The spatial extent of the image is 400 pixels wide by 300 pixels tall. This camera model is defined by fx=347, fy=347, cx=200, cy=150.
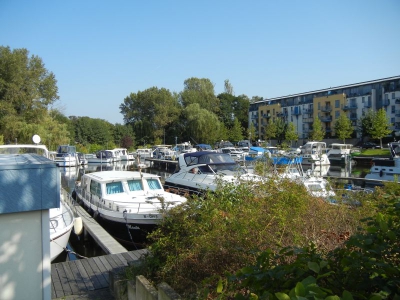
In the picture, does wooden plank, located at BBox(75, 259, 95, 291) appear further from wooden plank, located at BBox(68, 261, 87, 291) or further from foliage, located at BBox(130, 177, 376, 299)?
foliage, located at BBox(130, 177, 376, 299)

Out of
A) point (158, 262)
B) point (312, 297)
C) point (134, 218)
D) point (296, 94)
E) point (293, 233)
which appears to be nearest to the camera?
point (312, 297)

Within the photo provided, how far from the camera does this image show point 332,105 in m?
76.8

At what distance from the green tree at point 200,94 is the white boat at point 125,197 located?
68195mm

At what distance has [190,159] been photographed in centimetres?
2041

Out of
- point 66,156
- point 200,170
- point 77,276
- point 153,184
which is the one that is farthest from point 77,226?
point 66,156

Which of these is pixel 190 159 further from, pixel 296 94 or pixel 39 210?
pixel 296 94

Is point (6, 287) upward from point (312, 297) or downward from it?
downward

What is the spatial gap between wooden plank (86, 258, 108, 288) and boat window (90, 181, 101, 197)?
270 inches

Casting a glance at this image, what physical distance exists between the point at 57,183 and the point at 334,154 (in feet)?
162

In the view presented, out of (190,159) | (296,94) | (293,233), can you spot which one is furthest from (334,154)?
(293,233)

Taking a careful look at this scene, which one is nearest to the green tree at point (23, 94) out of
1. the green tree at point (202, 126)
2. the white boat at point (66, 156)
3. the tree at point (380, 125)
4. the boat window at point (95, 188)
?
the white boat at point (66, 156)

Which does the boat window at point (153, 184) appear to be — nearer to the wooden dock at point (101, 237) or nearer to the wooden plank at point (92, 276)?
the wooden dock at point (101, 237)

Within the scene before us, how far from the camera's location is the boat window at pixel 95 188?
50.0ft

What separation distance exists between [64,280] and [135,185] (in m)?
7.90
